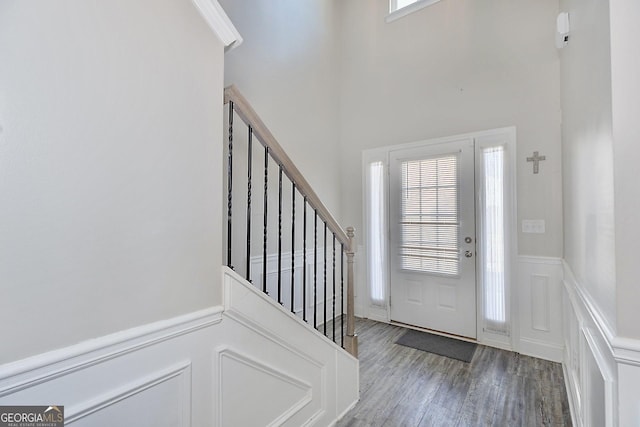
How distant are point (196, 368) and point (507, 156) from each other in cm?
307

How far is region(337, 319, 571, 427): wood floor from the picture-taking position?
1.98 m

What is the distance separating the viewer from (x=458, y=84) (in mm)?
3172

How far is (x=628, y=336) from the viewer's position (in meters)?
0.89

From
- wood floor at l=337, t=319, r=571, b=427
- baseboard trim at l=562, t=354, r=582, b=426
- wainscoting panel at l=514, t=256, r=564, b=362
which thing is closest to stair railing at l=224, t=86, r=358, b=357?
wood floor at l=337, t=319, r=571, b=427

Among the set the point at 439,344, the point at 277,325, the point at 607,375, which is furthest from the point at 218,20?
the point at 439,344

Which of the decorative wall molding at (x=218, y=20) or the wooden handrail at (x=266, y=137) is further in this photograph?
the wooden handrail at (x=266, y=137)

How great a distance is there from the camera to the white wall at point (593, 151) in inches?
39.4

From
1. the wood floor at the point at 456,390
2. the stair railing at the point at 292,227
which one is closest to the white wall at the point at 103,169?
the stair railing at the point at 292,227

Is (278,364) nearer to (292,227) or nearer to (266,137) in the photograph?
(292,227)

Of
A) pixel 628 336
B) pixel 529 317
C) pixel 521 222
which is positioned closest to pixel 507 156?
pixel 521 222

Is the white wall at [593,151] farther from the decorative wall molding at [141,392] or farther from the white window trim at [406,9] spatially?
the white window trim at [406,9]

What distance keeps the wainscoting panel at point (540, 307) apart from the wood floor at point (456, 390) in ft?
0.41

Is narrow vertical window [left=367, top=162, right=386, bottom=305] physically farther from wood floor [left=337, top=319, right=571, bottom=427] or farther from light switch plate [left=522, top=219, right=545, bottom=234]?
light switch plate [left=522, top=219, right=545, bottom=234]

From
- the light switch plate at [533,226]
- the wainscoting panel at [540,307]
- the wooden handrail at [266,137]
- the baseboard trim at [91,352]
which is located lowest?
the wainscoting panel at [540,307]
